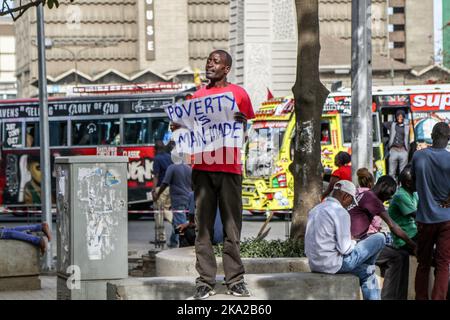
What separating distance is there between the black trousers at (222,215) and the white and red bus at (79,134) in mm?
21855

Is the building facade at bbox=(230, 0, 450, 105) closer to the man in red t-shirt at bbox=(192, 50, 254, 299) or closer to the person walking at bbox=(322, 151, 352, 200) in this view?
the person walking at bbox=(322, 151, 352, 200)

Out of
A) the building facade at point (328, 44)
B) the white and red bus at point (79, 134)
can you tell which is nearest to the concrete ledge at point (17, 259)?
the white and red bus at point (79, 134)

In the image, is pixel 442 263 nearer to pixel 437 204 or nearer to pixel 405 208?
pixel 437 204

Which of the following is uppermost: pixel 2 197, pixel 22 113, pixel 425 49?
pixel 425 49

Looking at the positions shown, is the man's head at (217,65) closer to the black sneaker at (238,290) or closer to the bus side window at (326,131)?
the black sneaker at (238,290)

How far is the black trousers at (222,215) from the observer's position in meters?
8.41

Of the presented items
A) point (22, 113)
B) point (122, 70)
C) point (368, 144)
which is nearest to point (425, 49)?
point (122, 70)

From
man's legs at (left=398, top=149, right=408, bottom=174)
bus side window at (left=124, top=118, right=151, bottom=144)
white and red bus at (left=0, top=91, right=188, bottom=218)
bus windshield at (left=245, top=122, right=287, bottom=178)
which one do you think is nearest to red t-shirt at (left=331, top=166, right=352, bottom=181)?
man's legs at (left=398, top=149, right=408, bottom=174)

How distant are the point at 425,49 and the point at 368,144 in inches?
4779

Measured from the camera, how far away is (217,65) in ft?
27.6

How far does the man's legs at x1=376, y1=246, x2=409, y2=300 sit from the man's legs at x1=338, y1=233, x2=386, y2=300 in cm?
160

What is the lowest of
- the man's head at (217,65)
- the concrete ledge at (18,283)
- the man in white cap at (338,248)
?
the concrete ledge at (18,283)
